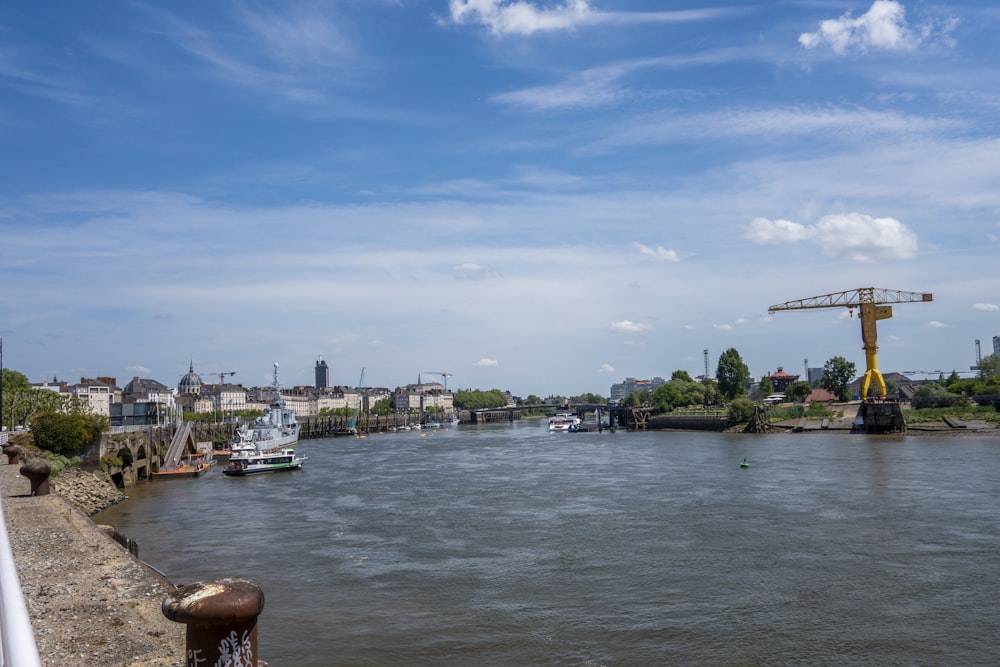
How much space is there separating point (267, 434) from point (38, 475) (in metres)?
55.7

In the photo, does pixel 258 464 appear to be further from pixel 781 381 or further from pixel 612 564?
pixel 781 381

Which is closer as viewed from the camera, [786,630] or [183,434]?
[786,630]

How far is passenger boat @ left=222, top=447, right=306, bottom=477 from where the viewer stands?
5331cm

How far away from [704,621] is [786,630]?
162 centimetres

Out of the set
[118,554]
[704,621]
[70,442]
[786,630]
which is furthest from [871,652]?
[70,442]

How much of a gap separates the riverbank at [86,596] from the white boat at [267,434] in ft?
135

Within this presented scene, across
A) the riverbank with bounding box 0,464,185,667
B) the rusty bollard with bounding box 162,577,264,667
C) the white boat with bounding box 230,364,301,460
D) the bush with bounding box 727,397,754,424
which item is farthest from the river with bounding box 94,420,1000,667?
the bush with bounding box 727,397,754,424

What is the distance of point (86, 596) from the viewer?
10719 millimetres

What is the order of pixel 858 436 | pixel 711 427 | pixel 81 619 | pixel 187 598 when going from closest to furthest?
pixel 187 598, pixel 81 619, pixel 858 436, pixel 711 427

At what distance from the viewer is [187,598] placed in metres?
4.91

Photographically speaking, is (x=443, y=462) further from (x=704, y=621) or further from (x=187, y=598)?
(x=187, y=598)

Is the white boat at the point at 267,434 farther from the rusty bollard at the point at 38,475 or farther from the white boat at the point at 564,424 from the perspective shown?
the white boat at the point at 564,424

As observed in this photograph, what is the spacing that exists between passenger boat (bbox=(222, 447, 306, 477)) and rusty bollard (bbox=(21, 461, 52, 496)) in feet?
109

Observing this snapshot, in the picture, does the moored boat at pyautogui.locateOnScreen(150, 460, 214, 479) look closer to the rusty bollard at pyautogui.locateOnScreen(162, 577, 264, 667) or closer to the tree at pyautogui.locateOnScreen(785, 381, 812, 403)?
the rusty bollard at pyautogui.locateOnScreen(162, 577, 264, 667)
